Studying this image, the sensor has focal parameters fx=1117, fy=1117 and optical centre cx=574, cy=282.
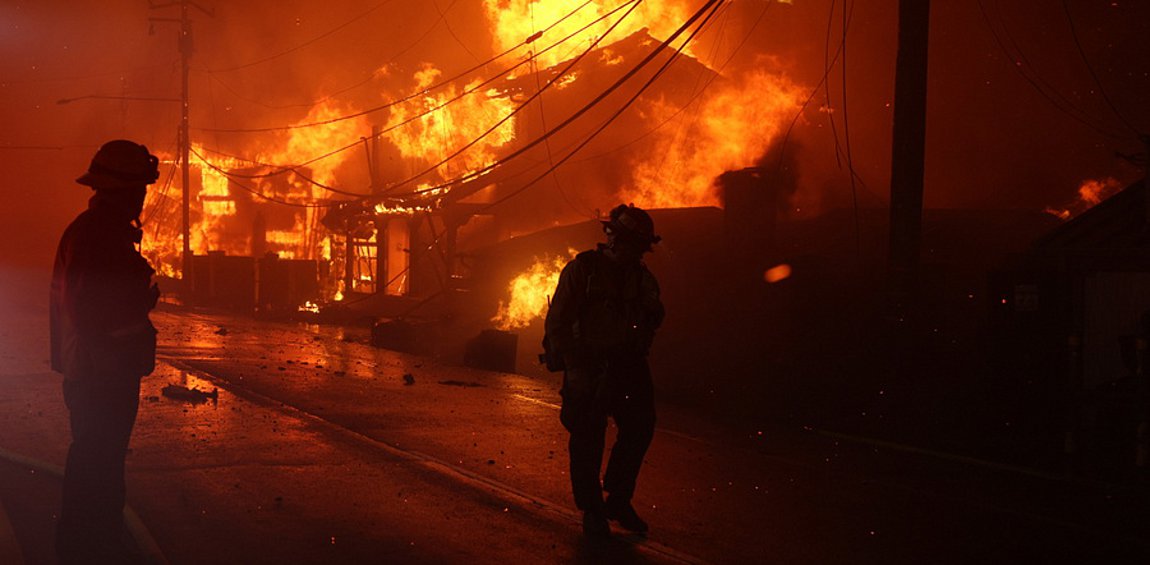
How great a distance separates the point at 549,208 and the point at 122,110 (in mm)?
45490

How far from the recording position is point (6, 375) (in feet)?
51.0

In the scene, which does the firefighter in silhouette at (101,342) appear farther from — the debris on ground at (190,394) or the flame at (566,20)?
the flame at (566,20)

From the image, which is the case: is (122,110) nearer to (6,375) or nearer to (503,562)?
(6,375)

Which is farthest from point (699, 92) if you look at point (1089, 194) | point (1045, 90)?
point (1089, 194)

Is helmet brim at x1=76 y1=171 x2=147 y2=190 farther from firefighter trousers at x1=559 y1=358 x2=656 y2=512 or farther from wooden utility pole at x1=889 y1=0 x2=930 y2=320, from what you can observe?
wooden utility pole at x1=889 y1=0 x2=930 y2=320

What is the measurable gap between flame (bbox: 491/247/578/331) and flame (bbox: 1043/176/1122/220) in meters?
15.5

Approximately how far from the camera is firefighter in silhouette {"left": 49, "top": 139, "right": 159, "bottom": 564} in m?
5.29

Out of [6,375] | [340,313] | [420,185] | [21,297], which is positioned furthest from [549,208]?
[6,375]

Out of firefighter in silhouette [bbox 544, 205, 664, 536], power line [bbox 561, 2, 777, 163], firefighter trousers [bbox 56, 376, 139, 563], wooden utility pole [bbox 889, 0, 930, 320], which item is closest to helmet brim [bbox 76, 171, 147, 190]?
firefighter trousers [bbox 56, 376, 139, 563]

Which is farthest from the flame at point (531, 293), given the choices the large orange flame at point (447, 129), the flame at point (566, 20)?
the large orange flame at point (447, 129)

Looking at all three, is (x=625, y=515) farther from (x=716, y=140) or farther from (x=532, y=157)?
(x=532, y=157)

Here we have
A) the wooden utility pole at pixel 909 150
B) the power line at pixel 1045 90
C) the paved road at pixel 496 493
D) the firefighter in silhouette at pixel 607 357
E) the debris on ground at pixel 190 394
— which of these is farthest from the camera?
the power line at pixel 1045 90

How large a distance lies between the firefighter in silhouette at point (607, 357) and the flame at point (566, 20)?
37.2 meters

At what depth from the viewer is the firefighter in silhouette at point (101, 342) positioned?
17.3 ft
